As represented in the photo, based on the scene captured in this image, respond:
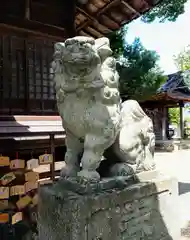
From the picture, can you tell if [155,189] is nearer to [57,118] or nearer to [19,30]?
[57,118]

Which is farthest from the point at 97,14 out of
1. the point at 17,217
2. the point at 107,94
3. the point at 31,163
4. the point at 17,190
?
the point at 107,94

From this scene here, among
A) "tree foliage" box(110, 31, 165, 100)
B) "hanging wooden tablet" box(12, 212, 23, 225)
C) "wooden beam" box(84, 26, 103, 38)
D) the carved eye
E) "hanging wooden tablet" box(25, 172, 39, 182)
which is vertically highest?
"wooden beam" box(84, 26, 103, 38)

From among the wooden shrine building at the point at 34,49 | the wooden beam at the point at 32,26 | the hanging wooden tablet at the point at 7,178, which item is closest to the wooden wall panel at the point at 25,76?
the wooden shrine building at the point at 34,49

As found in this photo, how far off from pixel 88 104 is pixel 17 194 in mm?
3009

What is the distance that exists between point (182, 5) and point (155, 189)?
9.32 meters

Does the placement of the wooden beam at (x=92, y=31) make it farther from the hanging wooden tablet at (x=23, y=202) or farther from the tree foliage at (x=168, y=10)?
the hanging wooden tablet at (x=23, y=202)

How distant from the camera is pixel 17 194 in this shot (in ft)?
15.7

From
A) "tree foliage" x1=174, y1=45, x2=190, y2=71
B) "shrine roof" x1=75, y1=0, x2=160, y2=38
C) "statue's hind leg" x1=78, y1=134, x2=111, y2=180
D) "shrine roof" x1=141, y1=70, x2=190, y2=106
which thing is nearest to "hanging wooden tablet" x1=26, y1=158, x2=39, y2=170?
"statue's hind leg" x1=78, y1=134, x2=111, y2=180

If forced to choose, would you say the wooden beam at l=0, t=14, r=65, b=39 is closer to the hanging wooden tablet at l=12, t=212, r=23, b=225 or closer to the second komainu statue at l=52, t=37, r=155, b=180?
the hanging wooden tablet at l=12, t=212, r=23, b=225

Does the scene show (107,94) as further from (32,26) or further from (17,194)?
(32,26)

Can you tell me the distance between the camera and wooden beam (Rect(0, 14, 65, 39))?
230 inches

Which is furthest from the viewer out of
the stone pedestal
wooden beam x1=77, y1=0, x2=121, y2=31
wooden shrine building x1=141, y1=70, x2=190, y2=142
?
wooden shrine building x1=141, y1=70, x2=190, y2=142

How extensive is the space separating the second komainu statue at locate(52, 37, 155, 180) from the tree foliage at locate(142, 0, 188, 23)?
29.4 feet

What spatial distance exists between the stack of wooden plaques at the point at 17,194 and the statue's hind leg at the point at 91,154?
2.53 meters
